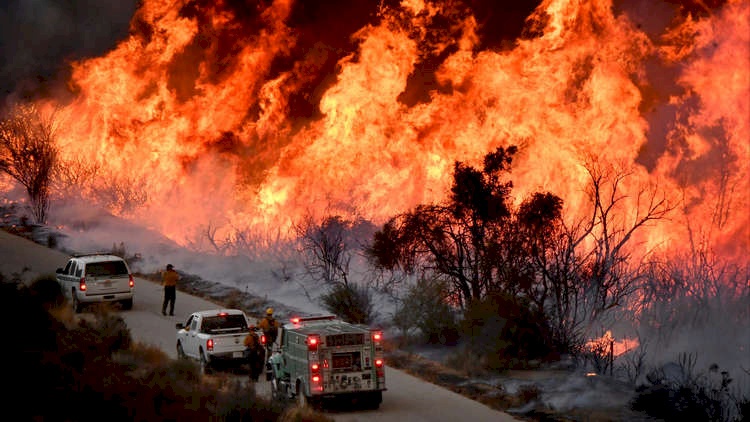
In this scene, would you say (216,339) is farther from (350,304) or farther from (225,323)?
(350,304)

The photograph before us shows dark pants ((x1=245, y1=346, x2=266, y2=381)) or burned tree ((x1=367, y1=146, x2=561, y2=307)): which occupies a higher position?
burned tree ((x1=367, y1=146, x2=561, y2=307))

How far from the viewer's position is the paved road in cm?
2378

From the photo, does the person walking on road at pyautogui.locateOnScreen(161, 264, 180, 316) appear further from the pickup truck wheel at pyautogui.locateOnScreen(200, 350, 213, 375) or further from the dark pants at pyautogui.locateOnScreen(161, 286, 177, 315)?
the pickup truck wheel at pyautogui.locateOnScreen(200, 350, 213, 375)

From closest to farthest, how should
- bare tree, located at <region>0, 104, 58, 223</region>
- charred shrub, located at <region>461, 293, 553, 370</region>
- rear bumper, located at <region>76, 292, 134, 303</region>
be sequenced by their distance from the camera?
charred shrub, located at <region>461, 293, 553, 370</region> < rear bumper, located at <region>76, 292, 134, 303</region> < bare tree, located at <region>0, 104, 58, 223</region>

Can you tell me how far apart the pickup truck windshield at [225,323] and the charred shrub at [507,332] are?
6816mm

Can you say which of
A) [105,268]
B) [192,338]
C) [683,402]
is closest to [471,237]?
[192,338]

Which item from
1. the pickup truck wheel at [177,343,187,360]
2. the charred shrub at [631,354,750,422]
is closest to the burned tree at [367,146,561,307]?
the pickup truck wheel at [177,343,187,360]

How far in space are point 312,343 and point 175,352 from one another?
8972 millimetres

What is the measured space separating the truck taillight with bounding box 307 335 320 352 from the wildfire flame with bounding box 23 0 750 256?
800 inches

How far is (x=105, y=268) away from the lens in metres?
37.2

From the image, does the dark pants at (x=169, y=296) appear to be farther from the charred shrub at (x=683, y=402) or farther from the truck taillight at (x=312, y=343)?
the charred shrub at (x=683, y=402)

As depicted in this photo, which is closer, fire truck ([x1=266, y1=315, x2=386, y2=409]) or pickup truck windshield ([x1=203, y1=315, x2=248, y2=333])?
fire truck ([x1=266, y1=315, x2=386, y2=409])

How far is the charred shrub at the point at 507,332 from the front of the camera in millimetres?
30625

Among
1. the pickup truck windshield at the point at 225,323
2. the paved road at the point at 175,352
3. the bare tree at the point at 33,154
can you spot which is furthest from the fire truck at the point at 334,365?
the bare tree at the point at 33,154
